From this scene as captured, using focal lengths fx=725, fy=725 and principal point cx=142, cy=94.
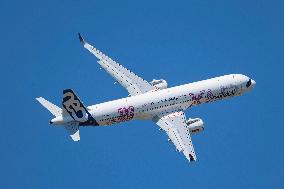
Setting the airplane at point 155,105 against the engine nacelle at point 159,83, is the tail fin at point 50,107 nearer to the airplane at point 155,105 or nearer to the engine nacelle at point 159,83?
the airplane at point 155,105

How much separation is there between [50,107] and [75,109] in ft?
16.4

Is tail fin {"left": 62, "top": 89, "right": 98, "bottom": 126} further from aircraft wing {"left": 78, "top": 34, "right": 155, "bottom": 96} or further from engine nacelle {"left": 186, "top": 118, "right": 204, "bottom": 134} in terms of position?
engine nacelle {"left": 186, "top": 118, "right": 204, "bottom": 134}

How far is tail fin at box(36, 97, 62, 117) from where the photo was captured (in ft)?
463

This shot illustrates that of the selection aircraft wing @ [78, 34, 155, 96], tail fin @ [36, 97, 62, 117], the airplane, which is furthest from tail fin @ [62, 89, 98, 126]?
aircraft wing @ [78, 34, 155, 96]

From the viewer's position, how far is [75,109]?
141 meters

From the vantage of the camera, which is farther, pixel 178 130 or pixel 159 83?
pixel 159 83

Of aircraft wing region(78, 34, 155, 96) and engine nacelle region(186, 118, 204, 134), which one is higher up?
aircraft wing region(78, 34, 155, 96)

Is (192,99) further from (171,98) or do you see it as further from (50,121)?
(50,121)

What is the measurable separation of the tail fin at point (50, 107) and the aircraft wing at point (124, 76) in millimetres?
17381

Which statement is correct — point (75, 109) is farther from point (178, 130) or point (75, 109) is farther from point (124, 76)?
point (178, 130)

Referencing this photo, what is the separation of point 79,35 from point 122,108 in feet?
82.6

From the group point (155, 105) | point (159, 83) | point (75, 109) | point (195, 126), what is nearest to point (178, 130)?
point (195, 126)

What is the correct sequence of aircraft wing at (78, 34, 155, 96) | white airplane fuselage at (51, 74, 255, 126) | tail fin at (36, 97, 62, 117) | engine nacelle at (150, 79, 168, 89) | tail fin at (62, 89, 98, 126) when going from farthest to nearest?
1. engine nacelle at (150, 79, 168, 89)
2. aircraft wing at (78, 34, 155, 96)
3. white airplane fuselage at (51, 74, 255, 126)
4. tail fin at (36, 97, 62, 117)
5. tail fin at (62, 89, 98, 126)

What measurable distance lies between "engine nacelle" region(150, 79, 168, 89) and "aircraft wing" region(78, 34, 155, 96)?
1.37m
